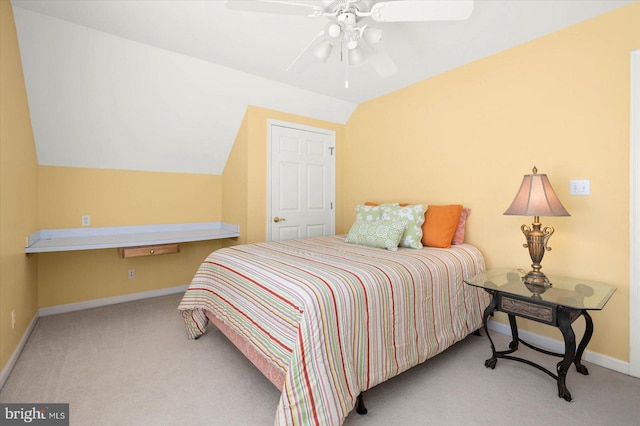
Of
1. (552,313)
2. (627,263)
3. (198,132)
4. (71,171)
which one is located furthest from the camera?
(198,132)

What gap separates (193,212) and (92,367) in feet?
6.99

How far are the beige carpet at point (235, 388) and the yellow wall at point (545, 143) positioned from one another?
0.63m

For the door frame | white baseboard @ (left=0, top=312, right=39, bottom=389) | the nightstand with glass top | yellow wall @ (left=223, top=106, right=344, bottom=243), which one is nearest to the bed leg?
the nightstand with glass top

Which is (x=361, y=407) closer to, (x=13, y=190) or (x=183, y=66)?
(x=13, y=190)

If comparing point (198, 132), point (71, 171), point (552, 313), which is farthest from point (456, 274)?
point (71, 171)

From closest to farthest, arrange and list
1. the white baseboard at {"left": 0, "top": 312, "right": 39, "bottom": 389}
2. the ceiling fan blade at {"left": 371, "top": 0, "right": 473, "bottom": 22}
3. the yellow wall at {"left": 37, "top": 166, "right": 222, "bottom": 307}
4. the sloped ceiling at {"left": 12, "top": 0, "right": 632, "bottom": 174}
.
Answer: the ceiling fan blade at {"left": 371, "top": 0, "right": 473, "bottom": 22}
the white baseboard at {"left": 0, "top": 312, "right": 39, "bottom": 389}
the sloped ceiling at {"left": 12, "top": 0, "right": 632, "bottom": 174}
the yellow wall at {"left": 37, "top": 166, "right": 222, "bottom": 307}

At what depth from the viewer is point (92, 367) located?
2.11m

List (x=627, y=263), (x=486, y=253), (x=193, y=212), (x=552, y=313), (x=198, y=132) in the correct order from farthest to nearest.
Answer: (x=193, y=212) < (x=198, y=132) < (x=486, y=253) < (x=627, y=263) < (x=552, y=313)

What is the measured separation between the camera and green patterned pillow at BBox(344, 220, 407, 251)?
2.57 metres

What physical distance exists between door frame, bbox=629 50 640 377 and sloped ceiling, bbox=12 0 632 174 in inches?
23.1

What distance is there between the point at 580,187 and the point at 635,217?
365 millimetres

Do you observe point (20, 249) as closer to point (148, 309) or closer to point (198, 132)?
point (148, 309)

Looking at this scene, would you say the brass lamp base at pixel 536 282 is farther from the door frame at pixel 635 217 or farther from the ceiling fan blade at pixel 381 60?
the ceiling fan blade at pixel 381 60

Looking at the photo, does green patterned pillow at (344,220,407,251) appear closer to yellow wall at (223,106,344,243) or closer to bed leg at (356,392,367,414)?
bed leg at (356,392,367,414)
